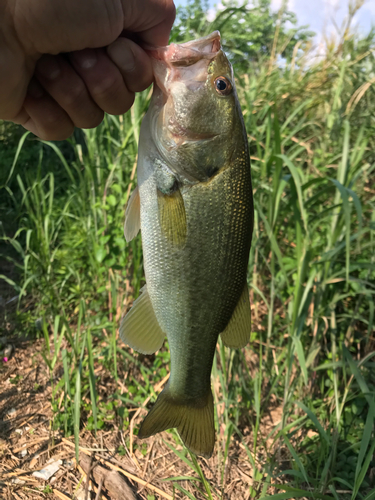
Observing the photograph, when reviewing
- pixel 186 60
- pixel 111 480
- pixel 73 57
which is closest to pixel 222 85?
pixel 186 60

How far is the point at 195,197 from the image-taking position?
3.84 feet

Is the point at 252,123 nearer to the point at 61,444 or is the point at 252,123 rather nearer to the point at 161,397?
the point at 161,397

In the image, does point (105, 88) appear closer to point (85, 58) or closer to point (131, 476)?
point (85, 58)

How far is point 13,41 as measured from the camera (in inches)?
49.8

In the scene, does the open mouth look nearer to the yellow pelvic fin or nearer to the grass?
the yellow pelvic fin

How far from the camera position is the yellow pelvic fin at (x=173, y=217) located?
1171 mm

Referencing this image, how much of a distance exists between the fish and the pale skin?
190mm

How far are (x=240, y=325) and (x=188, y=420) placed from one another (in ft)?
1.41

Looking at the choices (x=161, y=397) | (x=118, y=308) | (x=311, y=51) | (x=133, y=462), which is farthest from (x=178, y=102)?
(x=311, y=51)

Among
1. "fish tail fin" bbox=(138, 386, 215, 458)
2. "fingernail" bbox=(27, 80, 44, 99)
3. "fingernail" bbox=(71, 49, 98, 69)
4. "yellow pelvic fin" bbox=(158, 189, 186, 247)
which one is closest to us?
"yellow pelvic fin" bbox=(158, 189, 186, 247)

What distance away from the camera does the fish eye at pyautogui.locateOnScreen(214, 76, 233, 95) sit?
120 centimetres

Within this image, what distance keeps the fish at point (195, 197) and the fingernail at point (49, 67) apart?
1.42 feet

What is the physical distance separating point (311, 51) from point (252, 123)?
1.95 m

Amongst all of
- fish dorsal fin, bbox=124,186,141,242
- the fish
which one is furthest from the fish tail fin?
fish dorsal fin, bbox=124,186,141,242
